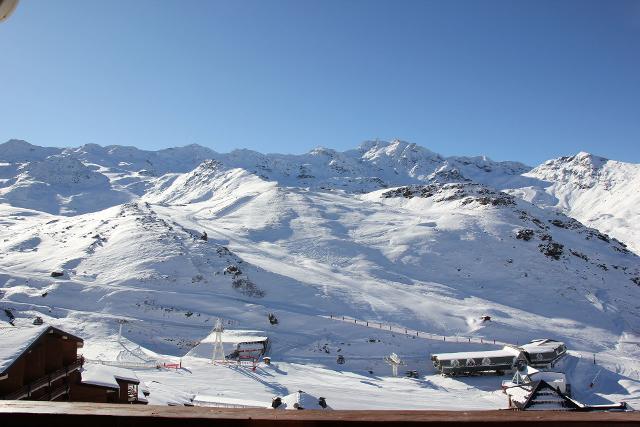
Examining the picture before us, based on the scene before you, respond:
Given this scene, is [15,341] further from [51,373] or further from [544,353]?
[544,353]

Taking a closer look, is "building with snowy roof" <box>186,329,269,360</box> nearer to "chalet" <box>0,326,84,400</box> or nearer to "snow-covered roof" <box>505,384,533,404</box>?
"snow-covered roof" <box>505,384,533,404</box>

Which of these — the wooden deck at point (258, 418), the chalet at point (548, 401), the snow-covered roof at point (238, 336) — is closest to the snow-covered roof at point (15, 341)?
the wooden deck at point (258, 418)

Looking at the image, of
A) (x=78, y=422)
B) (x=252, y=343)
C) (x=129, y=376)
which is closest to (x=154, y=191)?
(x=252, y=343)

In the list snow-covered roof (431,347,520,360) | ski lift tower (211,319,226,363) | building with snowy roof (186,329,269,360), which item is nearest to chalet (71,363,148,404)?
ski lift tower (211,319,226,363)

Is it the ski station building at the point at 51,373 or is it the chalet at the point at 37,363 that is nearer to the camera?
the chalet at the point at 37,363

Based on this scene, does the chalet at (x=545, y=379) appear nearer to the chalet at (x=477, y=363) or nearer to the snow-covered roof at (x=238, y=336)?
the chalet at (x=477, y=363)

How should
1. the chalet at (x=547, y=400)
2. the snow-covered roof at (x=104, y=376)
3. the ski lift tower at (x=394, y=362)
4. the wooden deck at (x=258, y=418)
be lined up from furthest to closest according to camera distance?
the ski lift tower at (x=394, y=362) → the chalet at (x=547, y=400) → the snow-covered roof at (x=104, y=376) → the wooden deck at (x=258, y=418)

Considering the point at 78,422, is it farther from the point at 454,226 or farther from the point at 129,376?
the point at 454,226
